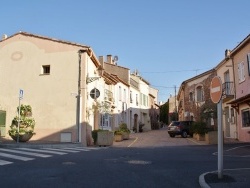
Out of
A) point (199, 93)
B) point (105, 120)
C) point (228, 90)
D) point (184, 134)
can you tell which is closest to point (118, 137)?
point (105, 120)

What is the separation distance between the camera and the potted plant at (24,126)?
68.7 feet

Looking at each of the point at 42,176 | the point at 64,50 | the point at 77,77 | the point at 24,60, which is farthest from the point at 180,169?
the point at 24,60

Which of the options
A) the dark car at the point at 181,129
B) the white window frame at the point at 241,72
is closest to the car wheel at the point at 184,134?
the dark car at the point at 181,129

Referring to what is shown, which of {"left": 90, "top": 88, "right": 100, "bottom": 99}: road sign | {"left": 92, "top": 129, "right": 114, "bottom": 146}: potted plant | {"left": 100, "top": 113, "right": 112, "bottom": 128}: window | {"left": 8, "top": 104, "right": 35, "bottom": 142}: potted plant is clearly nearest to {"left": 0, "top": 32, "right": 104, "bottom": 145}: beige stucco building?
{"left": 90, "top": 88, "right": 100, "bottom": 99}: road sign

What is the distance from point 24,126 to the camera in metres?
22.1

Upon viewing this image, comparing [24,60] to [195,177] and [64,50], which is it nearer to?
[64,50]

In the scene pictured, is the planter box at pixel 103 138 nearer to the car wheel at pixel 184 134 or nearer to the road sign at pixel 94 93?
the road sign at pixel 94 93

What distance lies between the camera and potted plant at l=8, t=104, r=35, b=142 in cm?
2094

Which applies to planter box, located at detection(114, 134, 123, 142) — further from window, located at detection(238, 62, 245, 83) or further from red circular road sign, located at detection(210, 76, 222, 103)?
red circular road sign, located at detection(210, 76, 222, 103)

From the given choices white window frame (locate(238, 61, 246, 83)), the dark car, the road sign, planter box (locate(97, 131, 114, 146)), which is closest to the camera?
planter box (locate(97, 131, 114, 146))

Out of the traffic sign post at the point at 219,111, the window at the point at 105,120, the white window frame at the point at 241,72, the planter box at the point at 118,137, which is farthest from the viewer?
the window at the point at 105,120

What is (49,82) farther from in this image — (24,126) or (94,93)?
(24,126)

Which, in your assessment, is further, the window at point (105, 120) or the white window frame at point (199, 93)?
the white window frame at point (199, 93)

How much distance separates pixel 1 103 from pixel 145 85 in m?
32.6
